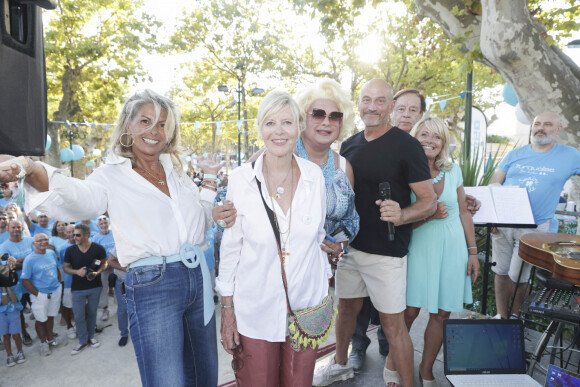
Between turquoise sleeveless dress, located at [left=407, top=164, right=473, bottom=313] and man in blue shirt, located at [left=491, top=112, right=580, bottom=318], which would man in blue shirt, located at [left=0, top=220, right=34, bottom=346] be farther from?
man in blue shirt, located at [left=491, top=112, right=580, bottom=318]

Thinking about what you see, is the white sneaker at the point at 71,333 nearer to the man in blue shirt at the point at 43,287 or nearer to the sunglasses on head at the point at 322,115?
the man in blue shirt at the point at 43,287

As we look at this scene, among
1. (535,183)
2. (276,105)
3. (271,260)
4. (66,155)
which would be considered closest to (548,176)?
(535,183)

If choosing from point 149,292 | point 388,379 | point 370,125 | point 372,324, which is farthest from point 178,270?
point 372,324

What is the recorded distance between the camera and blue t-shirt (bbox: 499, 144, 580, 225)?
3836mm

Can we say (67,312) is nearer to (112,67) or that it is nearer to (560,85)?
(560,85)

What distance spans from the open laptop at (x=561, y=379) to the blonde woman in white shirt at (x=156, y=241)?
6.71 ft

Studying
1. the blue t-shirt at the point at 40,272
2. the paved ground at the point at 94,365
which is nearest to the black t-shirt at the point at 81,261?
the blue t-shirt at the point at 40,272

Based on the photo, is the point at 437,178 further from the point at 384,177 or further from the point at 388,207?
the point at 388,207

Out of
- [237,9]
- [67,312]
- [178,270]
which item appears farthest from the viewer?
[237,9]

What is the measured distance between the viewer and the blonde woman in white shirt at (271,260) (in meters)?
1.78

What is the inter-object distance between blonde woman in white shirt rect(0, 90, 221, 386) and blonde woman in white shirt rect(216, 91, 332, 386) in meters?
0.23

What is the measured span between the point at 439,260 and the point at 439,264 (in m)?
0.03

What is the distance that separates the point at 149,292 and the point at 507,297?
155 inches

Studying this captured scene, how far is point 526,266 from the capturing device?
3771mm
